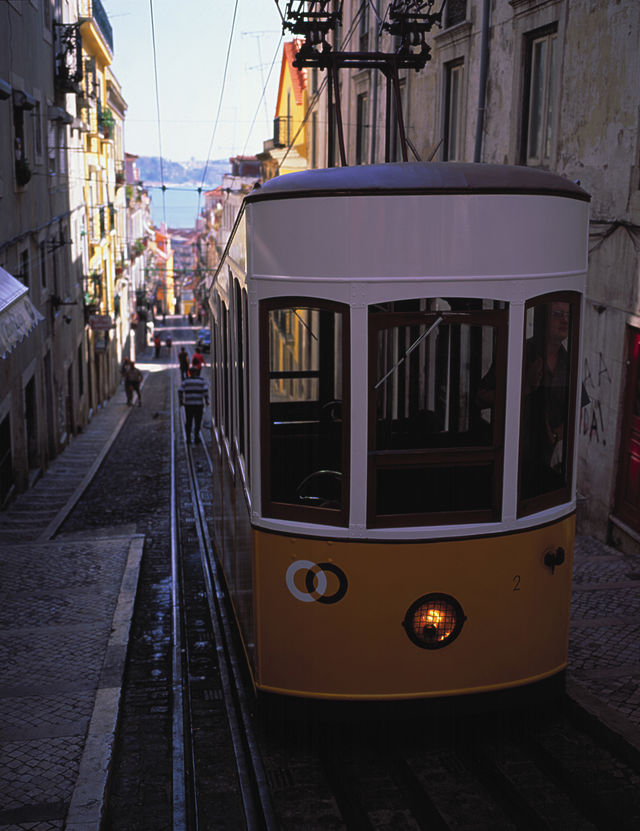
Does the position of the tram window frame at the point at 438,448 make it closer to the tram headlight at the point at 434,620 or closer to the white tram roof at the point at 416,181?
the tram headlight at the point at 434,620

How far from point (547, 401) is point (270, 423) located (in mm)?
1459

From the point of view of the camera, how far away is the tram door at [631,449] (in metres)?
9.00

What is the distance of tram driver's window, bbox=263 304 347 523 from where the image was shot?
190 inches

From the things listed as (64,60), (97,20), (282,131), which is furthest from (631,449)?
(97,20)

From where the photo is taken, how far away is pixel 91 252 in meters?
31.3

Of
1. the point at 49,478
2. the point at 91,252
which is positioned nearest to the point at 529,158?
the point at 49,478

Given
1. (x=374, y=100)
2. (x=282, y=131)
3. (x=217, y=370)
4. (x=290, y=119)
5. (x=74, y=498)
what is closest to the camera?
(x=217, y=370)

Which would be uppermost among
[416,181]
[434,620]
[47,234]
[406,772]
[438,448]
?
[47,234]

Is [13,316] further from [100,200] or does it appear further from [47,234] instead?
[100,200]

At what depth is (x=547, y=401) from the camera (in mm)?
4949

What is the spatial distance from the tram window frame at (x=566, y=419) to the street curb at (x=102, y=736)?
8.28 ft

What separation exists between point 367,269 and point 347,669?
2.03m

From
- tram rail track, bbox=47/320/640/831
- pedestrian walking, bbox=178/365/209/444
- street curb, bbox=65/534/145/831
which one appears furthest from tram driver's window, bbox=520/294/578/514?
pedestrian walking, bbox=178/365/209/444

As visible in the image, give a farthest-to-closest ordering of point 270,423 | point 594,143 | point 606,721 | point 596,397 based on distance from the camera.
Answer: point 596,397 < point 594,143 < point 606,721 < point 270,423
